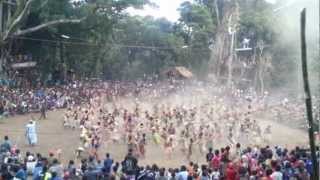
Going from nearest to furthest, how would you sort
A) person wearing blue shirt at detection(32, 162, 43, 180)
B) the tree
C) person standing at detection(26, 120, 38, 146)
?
person wearing blue shirt at detection(32, 162, 43, 180) < person standing at detection(26, 120, 38, 146) < the tree

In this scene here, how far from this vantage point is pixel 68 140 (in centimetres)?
2484

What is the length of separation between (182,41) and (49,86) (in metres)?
14.6

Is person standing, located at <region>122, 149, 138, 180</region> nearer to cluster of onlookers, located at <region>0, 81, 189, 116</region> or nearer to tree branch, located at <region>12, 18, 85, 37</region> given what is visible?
cluster of onlookers, located at <region>0, 81, 189, 116</region>

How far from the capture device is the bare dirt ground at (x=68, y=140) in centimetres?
2186

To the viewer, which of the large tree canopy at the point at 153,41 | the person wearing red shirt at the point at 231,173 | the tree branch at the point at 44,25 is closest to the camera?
the person wearing red shirt at the point at 231,173

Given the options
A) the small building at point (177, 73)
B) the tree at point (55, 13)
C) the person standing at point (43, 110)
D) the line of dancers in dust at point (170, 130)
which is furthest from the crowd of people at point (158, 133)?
the small building at point (177, 73)

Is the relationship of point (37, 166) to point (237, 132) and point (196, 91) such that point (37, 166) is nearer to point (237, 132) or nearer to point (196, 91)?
point (237, 132)

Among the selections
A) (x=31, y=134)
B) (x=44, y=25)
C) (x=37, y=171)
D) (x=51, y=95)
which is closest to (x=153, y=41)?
(x=44, y=25)

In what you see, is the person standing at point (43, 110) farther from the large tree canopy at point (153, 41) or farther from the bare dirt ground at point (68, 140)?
the large tree canopy at point (153, 41)

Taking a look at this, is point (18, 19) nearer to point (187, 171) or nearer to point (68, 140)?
point (68, 140)

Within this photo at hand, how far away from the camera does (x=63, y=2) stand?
130 feet

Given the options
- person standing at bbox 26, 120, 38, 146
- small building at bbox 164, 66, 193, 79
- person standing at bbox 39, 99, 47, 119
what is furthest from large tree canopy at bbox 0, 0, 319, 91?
person standing at bbox 26, 120, 38, 146

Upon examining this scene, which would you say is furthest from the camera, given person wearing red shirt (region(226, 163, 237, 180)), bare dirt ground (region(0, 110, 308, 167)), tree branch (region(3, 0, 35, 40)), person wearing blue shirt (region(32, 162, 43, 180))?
tree branch (region(3, 0, 35, 40))

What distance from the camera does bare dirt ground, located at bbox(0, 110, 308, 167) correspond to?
71.7ft
